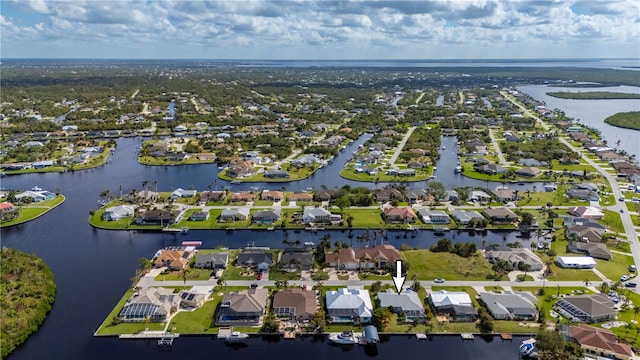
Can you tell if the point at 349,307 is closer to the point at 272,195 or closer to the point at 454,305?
the point at 454,305

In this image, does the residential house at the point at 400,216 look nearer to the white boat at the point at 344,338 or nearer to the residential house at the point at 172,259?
the white boat at the point at 344,338

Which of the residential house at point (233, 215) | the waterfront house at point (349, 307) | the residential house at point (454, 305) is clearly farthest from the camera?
the residential house at point (233, 215)

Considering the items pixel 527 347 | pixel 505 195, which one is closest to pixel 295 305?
pixel 527 347

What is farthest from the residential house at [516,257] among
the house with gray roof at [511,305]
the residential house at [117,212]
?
the residential house at [117,212]

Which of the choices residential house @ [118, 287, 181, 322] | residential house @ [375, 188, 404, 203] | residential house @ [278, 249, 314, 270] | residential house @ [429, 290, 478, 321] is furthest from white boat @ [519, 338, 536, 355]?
residential house @ [375, 188, 404, 203]

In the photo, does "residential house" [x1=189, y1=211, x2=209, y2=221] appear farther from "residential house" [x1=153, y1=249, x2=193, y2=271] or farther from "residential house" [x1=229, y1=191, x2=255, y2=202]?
"residential house" [x1=153, y1=249, x2=193, y2=271]
